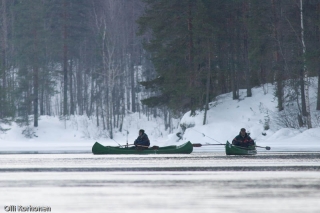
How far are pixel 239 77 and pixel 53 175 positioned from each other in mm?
37962

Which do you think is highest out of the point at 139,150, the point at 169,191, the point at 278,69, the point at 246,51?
the point at 246,51

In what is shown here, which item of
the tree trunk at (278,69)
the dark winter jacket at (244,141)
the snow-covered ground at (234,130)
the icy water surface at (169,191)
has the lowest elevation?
the icy water surface at (169,191)

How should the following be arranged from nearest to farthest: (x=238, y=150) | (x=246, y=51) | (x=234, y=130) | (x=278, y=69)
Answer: (x=238, y=150) < (x=278, y=69) < (x=234, y=130) < (x=246, y=51)

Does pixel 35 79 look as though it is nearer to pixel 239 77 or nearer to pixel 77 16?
pixel 77 16

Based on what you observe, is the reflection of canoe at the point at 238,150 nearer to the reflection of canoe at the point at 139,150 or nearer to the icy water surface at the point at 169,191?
the reflection of canoe at the point at 139,150

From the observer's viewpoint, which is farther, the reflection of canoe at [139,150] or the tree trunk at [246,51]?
the tree trunk at [246,51]

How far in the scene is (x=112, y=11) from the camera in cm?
7425

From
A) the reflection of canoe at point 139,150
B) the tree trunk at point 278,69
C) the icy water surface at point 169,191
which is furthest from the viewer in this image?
the tree trunk at point 278,69

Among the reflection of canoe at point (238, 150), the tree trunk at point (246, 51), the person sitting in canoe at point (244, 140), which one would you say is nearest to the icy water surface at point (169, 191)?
the reflection of canoe at point (238, 150)

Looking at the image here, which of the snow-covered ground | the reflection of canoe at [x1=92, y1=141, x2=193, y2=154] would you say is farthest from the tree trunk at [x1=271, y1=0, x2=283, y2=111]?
the reflection of canoe at [x1=92, y1=141, x2=193, y2=154]

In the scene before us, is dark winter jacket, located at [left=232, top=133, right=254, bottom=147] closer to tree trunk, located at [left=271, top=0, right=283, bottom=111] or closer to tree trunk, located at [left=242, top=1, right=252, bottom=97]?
tree trunk, located at [left=271, top=0, right=283, bottom=111]

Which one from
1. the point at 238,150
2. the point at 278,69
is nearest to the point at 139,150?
the point at 238,150

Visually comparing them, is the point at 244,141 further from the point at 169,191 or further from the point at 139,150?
the point at 169,191

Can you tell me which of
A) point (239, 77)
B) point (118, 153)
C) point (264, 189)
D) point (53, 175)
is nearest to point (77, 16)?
point (239, 77)
